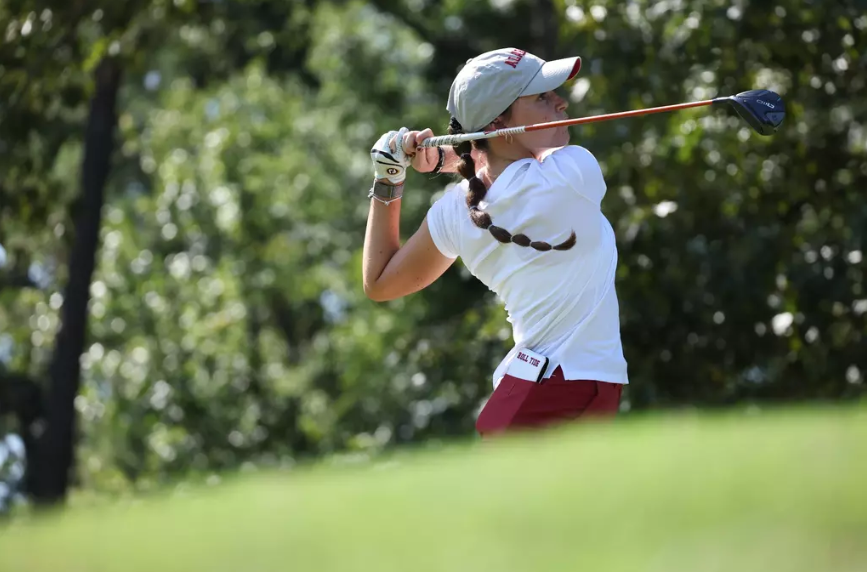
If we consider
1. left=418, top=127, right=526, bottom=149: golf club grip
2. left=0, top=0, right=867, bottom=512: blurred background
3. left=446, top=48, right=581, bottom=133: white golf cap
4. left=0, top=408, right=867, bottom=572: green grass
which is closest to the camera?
left=0, top=408, right=867, bottom=572: green grass

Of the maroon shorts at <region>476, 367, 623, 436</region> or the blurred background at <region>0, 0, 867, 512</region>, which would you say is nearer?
the maroon shorts at <region>476, 367, 623, 436</region>

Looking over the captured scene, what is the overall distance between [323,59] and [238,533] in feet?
A: 51.3

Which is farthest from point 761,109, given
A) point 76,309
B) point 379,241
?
point 76,309

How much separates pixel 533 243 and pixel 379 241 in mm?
624

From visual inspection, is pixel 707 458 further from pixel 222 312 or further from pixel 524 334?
pixel 222 312

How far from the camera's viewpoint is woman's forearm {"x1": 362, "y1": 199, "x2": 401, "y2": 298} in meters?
4.80

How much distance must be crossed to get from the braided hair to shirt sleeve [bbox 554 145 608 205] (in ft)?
0.41

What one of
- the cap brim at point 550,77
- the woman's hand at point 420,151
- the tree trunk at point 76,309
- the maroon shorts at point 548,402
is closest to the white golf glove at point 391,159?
the woman's hand at point 420,151

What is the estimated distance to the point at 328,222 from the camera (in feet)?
67.9

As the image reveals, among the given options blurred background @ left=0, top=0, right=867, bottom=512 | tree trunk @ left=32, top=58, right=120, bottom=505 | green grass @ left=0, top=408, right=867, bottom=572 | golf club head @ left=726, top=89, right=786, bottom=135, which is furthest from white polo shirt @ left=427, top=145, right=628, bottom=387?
tree trunk @ left=32, top=58, right=120, bottom=505

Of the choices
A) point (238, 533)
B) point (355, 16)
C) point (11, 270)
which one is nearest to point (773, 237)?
point (238, 533)

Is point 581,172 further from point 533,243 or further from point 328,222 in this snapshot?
point 328,222

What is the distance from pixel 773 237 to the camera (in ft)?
30.1

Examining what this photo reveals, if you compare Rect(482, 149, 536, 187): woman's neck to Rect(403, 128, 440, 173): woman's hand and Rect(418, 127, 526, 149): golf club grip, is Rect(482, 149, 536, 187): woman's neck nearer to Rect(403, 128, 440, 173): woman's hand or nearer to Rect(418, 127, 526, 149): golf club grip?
Rect(418, 127, 526, 149): golf club grip
